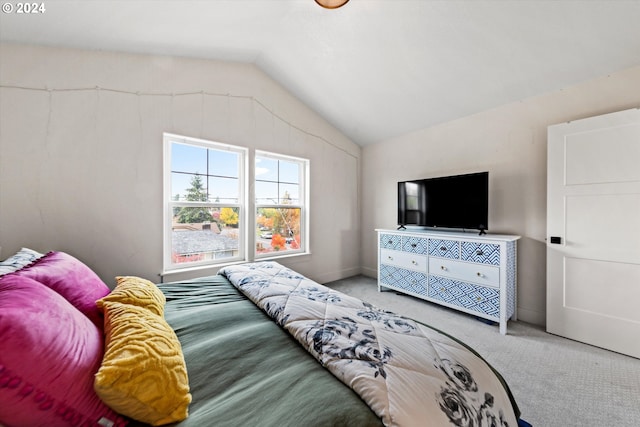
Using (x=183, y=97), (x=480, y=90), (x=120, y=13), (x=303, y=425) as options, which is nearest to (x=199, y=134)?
(x=183, y=97)

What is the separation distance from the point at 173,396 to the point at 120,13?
256 centimetres

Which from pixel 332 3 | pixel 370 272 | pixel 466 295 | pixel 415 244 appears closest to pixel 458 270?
pixel 466 295

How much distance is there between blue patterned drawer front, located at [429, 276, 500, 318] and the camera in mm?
2359

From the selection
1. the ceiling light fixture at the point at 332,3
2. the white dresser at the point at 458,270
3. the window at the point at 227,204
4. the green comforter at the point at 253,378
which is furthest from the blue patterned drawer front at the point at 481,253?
the ceiling light fixture at the point at 332,3

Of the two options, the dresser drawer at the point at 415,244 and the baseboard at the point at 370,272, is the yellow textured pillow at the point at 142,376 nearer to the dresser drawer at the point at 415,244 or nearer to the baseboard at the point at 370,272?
the dresser drawer at the point at 415,244

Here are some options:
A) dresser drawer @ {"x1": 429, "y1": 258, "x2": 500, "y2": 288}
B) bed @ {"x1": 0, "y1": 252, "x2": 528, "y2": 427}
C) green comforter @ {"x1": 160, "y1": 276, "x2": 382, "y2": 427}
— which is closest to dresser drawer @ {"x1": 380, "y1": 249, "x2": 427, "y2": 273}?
dresser drawer @ {"x1": 429, "y1": 258, "x2": 500, "y2": 288}

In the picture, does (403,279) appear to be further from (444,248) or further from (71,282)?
(71,282)

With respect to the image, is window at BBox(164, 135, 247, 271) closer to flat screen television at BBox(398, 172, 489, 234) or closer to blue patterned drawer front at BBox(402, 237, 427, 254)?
blue patterned drawer front at BBox(402, 237, 427, 254)

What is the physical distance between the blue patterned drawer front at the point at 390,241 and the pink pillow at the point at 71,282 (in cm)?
286

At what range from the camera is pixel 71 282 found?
1.00 m

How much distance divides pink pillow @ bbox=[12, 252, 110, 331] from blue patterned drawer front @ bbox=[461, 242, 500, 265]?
2824mm

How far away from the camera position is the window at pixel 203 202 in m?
2.61

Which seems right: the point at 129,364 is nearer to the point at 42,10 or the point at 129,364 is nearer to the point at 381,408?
the point at 381,408

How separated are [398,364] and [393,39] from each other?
2.59 m
